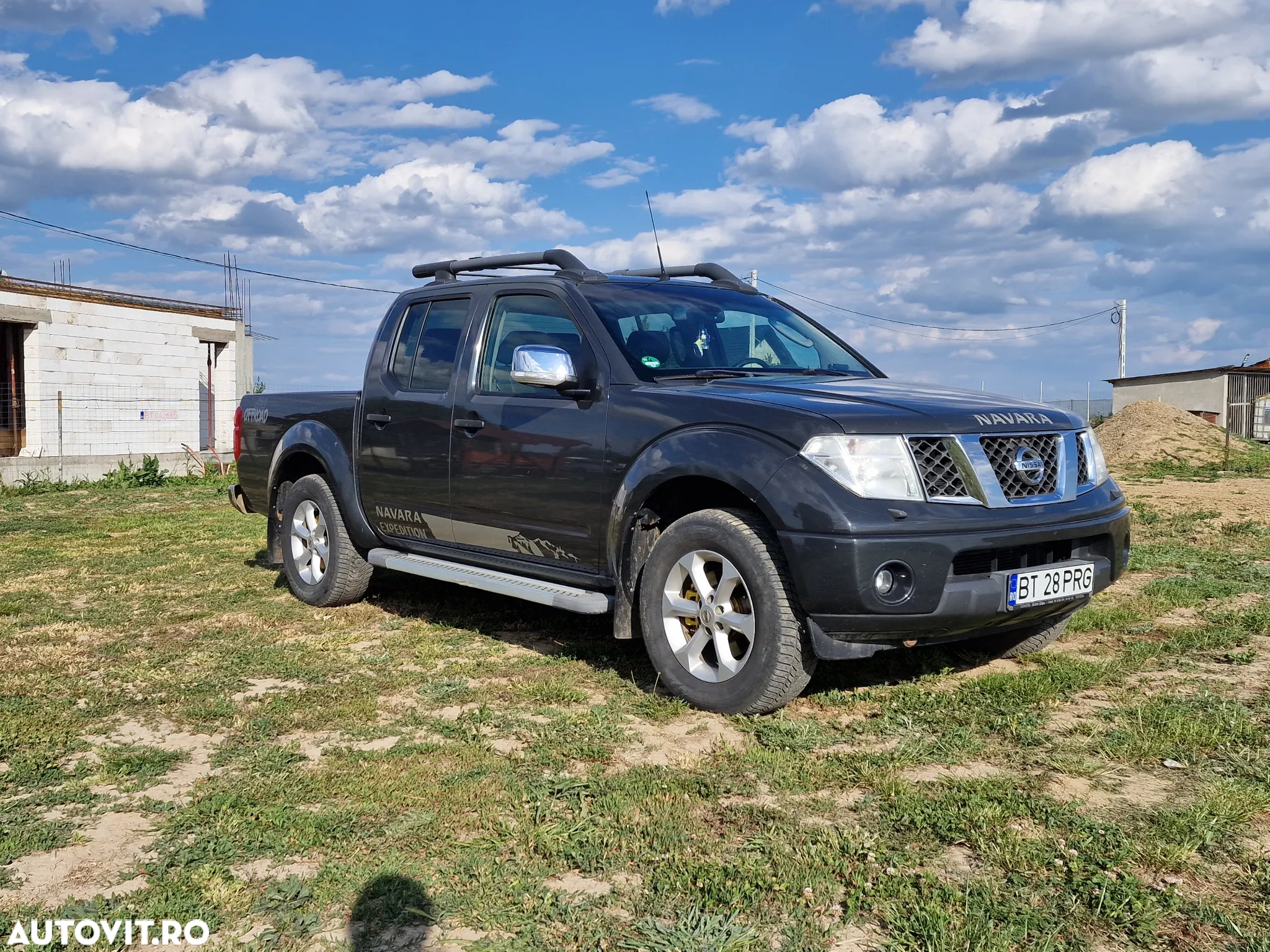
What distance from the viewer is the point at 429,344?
20.1 ft

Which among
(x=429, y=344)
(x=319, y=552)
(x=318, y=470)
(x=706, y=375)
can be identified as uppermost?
(x=429, y=344)

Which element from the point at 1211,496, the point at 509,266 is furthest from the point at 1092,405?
the point at 509,266

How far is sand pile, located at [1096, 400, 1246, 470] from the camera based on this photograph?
21531 mm

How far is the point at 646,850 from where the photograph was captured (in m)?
3.06

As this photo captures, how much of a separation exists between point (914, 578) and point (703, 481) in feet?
3.31

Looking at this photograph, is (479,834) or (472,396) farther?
(472,396)

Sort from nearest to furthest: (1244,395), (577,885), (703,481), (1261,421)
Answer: (577,885) < (703,481) < (1261,421) < (1244,395)

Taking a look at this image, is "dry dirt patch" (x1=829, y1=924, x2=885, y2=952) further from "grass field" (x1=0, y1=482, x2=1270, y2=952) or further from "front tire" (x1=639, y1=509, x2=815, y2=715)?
"front tire" (x1=639, y1=509, x2=815, y2=715)

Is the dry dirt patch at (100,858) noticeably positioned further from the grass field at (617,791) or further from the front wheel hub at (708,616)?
the front wheel hub at (708,616)

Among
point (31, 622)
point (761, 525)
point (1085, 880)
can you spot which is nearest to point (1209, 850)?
point (1085, 880)

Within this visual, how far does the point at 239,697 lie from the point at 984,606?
3.14 meters

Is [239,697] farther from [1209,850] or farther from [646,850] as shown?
[1209,850]

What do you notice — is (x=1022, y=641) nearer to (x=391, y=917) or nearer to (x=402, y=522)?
(x=402, y=522)

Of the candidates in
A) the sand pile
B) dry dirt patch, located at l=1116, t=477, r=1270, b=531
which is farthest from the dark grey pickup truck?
the sand pile
